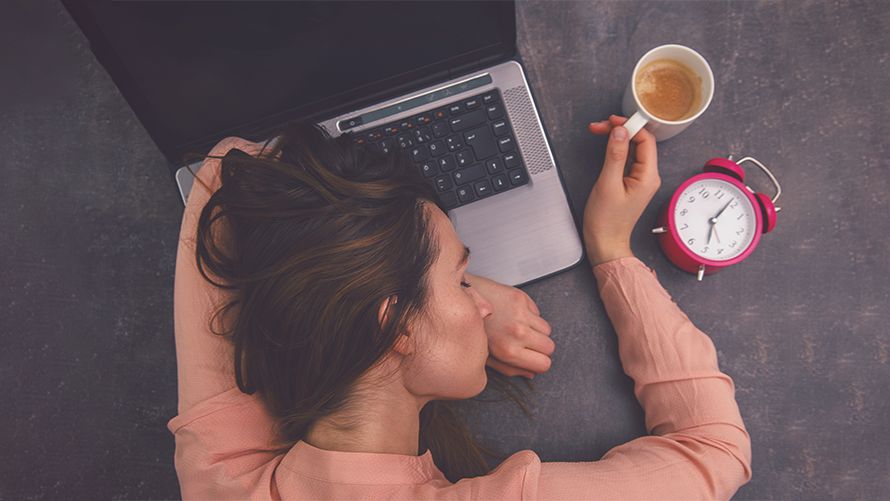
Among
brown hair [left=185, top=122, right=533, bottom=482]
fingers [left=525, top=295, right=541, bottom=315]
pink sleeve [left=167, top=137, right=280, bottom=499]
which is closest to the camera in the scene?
brown hair [left=185, top=122, right=533, bottom=482]

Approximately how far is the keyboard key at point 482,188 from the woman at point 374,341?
0.11 metres

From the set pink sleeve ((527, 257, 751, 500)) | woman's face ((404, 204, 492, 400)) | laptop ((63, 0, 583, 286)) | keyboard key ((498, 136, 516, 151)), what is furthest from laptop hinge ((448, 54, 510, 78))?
pink sleeve ((527, 257, 751, 500))

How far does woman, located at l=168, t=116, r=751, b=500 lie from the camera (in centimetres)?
58

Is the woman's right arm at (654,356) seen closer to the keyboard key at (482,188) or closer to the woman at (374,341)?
the woman at (374,341)

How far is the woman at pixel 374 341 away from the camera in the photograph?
0.58 metres

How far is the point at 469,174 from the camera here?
749 mm

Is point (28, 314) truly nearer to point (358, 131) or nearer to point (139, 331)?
point (139, 331)

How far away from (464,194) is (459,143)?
0.07m

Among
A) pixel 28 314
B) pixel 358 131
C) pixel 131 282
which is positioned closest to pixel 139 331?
pixel 131 282

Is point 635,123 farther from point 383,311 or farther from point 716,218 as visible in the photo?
point 383,311

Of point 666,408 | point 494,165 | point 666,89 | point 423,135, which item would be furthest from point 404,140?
point 666,408

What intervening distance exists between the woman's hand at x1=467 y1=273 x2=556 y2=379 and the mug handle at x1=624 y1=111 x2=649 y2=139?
26cm

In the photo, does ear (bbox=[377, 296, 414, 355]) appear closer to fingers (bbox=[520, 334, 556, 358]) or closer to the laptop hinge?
fingers (bbox=[520, 334, 556, 358])

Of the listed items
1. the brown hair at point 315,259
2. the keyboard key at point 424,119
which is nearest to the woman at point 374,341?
the brown hair at point 315,259
